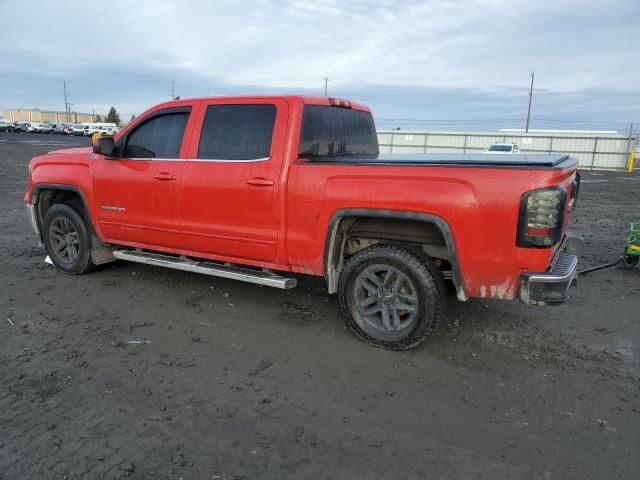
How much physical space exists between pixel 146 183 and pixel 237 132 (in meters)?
1.19

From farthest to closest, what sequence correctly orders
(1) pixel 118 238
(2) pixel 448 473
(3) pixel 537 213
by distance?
(1) pixel 118 238 → (3) pixel 537 213 → (2) pixel 448 473

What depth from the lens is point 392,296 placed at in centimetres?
411

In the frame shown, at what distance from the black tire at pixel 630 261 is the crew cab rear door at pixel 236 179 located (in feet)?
15.5

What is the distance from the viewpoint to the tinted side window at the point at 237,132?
14.8ft

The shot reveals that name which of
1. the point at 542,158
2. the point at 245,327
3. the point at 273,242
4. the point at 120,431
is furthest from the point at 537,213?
the point at 120,431

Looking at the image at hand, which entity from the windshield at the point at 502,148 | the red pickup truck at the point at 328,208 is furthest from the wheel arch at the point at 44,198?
the windshield at the point at 502,148

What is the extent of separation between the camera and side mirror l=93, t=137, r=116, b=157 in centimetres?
529

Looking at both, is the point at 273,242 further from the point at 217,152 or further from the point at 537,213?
the point at 537,213

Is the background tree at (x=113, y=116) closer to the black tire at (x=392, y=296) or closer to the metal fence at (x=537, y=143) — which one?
the metal fence at (x=537, y=143)

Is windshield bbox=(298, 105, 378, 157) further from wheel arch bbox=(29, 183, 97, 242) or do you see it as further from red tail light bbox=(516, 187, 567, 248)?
wheel arch bbox=(29, 183, 97, 242)

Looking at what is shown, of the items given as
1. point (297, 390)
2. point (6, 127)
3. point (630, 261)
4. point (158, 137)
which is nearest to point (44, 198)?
point (158, 137)

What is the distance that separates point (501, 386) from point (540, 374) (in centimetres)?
40

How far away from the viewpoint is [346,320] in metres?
4.33

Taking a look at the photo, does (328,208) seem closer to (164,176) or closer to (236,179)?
(236,179)
